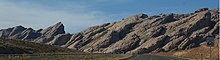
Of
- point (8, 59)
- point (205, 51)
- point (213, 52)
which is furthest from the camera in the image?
point (205, 51)

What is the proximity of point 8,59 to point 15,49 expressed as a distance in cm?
4702

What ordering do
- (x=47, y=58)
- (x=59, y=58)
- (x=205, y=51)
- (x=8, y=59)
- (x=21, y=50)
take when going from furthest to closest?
(x=205, y=51)
(x=21, y=50)
(x=59, y=58)
(x=47, y=58)
(x=8, y=59)

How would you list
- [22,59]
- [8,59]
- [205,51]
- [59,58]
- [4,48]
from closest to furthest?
[8,59] → [22,59] → [59,58] → [4,48] → [205,51]

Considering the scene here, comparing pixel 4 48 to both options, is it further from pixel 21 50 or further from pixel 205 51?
pixel 205 51

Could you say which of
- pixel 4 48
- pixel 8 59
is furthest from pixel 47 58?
pixel 4 48

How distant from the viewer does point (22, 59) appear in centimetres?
5834

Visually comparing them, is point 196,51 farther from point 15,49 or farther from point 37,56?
point 37,56

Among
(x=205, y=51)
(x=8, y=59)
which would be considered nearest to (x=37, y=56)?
(x=8, y=59)

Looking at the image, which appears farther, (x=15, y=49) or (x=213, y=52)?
(x=213, y=52)

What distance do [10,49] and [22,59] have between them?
4072 cm

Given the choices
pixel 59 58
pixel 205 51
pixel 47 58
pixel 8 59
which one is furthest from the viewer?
pixel 205 51

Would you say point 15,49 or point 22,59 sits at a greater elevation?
point 15,49

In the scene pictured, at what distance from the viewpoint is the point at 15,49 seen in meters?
100

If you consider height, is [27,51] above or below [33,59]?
above
